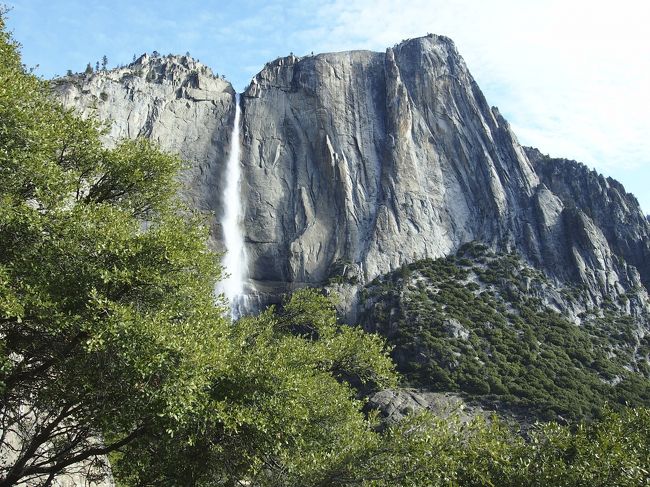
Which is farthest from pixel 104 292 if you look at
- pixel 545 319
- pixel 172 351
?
pixel 545 319

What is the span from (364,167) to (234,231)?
22618 mm

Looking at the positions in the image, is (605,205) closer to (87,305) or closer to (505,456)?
(505,456)

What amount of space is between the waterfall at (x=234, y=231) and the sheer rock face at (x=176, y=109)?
3.88ft

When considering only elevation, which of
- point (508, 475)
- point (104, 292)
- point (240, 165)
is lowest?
point (508, 475)

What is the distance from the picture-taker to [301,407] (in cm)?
1098

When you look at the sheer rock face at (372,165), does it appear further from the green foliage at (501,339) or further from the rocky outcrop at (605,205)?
the rocky outcrop at (605,205)

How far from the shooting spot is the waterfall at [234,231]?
232 ft

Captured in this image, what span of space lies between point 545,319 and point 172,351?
2562 inches

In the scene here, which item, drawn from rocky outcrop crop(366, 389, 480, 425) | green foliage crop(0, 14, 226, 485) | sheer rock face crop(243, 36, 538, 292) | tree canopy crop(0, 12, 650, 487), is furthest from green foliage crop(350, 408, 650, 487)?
sheer rock face crop(243, 36, 538, 292)

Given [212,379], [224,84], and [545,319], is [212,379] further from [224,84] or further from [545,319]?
[224,84]

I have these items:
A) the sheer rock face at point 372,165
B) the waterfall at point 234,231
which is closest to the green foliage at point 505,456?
the waterfall at point 234,231

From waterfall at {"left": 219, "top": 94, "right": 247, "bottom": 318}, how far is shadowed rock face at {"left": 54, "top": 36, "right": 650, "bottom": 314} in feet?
3.91

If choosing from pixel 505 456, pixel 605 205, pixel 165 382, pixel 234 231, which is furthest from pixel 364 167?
pixel 165 382

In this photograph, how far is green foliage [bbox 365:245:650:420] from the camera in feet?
170
